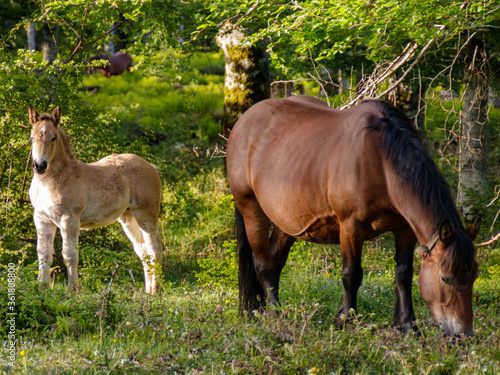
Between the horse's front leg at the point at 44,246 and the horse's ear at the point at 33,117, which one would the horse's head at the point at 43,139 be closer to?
the horse's ear at the point at 33,117

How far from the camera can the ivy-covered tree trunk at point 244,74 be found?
9.03 m

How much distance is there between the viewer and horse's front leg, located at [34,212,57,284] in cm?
626

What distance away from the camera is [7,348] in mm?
3816

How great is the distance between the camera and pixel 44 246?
20.9ft

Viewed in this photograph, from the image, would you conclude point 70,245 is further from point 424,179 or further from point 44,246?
point 424,179

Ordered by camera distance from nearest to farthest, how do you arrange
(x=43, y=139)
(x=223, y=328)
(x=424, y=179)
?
1. (x=424, y=179)
2. (x=223, y=328)
3. (x=43, y=139)

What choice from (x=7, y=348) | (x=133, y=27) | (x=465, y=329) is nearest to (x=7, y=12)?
(x=133, y=27)

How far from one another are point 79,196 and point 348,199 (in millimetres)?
3624

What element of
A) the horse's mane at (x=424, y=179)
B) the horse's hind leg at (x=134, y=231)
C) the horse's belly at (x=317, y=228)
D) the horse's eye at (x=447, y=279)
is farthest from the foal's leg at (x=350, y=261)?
the horse's hind leg at (x=134, y=231)

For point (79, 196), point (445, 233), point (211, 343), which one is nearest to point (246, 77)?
point (79, 196)

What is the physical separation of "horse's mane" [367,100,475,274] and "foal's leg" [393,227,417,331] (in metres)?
0.66

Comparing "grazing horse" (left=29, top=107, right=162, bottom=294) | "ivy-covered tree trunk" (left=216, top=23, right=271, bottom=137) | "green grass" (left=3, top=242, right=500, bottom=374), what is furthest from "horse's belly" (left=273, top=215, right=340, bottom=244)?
"ivy-covered tree trunk" (left=216, top=23, right=271, bottom=137)

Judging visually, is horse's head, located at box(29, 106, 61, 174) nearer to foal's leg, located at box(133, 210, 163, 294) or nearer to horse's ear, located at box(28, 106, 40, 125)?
horse's ear, located at box(28, 106, 40, 125)

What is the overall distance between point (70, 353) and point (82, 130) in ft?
A: 18.3
